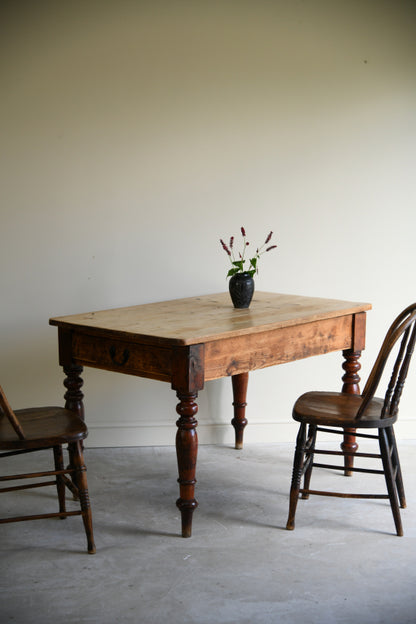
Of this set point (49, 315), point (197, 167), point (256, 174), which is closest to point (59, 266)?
point (49, 315)

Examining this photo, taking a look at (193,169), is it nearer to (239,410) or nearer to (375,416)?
(239,410)

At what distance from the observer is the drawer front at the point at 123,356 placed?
2.79 meters

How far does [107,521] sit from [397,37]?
2735 millimetres

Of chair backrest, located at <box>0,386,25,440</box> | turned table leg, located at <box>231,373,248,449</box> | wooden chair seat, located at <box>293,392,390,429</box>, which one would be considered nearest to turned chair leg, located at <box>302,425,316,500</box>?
wooden chair seat, located at <box>293,392,390,429</box>

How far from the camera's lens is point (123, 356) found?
9.55 ft

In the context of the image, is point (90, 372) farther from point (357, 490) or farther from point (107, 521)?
point (357, 490)

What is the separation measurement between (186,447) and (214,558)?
1.28 feet

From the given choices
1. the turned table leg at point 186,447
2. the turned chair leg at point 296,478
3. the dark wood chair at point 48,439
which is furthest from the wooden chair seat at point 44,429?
the turned chair leg at point 296,478

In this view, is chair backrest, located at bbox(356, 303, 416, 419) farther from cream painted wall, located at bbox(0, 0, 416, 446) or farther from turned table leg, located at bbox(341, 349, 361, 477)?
cream painted wall, located at bbox(0, 0, 416, 446)

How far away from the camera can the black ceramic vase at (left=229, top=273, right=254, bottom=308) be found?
3.33 meters

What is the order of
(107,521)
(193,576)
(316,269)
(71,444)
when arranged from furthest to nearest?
(316,269)
(107,521)
(71,444)
(193,576)

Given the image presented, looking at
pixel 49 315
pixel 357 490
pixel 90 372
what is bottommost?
pixel 357 490

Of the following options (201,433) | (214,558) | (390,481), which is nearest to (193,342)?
(214,558)

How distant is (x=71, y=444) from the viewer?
9.05ft
